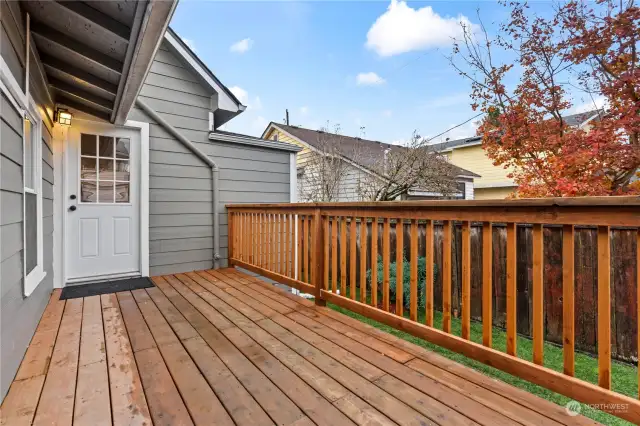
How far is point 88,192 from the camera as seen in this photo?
12.1 feet

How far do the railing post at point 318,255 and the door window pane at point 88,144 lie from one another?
2954mm

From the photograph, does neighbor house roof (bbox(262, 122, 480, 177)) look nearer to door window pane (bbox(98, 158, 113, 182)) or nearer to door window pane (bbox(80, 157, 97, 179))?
door window pane (bbox(98, 158, 113, 182))

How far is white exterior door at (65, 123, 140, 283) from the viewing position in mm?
3592

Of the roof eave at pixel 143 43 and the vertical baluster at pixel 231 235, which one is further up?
the roof eave at pixel 143 43

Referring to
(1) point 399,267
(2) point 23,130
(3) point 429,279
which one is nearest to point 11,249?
(2) point 23,130

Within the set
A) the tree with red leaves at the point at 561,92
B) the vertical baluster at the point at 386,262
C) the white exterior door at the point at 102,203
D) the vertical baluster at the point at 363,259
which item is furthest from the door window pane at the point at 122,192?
the tree with red leaves at the point at 561,92

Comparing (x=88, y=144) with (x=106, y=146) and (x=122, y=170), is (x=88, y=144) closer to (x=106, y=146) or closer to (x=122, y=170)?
(x=106, y=146)

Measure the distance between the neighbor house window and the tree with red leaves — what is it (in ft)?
19.3

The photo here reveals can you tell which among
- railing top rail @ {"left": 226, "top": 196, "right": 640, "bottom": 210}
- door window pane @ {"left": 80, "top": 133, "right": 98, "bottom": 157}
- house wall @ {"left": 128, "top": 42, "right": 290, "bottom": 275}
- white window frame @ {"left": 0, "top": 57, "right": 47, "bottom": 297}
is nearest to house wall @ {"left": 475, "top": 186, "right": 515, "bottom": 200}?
house wall @ {"left": 128, "top": 42, "right": 290, "bottom": 275}

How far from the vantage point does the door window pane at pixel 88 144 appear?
12.1 ft

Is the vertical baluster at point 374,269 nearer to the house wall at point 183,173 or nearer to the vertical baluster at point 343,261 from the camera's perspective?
the vertical baluster at point 343,261

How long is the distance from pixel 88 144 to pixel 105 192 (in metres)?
0.60

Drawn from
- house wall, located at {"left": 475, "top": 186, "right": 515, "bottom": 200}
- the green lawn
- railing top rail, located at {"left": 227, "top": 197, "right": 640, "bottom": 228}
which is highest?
house wall, located at {"left": 475, "top": 186, "right": 515, "bottom": 200}

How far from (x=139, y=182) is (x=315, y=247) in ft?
8.78
